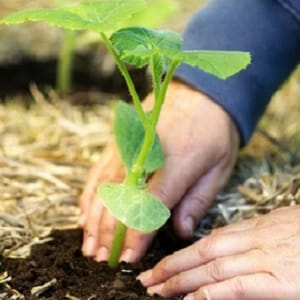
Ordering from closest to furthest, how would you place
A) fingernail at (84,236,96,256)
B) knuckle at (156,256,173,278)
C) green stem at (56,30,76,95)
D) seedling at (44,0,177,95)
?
knuckle at (156,256,173,278), fingernail at (84,236,96,256), seedling at (44,0,177,95), green stem at (56,30,76,95)

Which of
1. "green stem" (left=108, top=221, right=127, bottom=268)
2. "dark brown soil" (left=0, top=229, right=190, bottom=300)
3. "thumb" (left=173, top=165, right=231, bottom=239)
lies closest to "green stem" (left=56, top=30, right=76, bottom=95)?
"thumb" (left=173, top=165, right=231, bottom=239)

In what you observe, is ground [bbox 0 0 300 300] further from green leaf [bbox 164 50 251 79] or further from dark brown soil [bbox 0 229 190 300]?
green leaf [bbox 164 50 251 79]

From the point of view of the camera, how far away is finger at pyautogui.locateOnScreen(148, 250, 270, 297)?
1.12 metres

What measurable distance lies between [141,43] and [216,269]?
0.34 meters

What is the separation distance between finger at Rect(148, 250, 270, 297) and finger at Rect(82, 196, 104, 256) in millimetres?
174

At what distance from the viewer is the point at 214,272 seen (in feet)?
3.77

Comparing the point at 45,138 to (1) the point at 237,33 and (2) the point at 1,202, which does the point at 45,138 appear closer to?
(2) the point at 1,202

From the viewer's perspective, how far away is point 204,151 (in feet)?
4.74

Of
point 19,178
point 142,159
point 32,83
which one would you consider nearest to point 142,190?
point 142,159

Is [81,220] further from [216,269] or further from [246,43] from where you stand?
[246,43]

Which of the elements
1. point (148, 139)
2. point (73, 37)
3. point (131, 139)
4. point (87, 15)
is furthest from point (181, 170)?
point (73, 37)

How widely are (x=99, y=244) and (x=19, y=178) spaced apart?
36cm

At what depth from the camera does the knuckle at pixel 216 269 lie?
1142mm

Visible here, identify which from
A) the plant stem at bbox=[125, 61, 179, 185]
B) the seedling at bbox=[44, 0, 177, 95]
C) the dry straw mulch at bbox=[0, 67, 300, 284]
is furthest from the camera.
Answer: the seedling at bbox=[44, 0, 177, 95]
